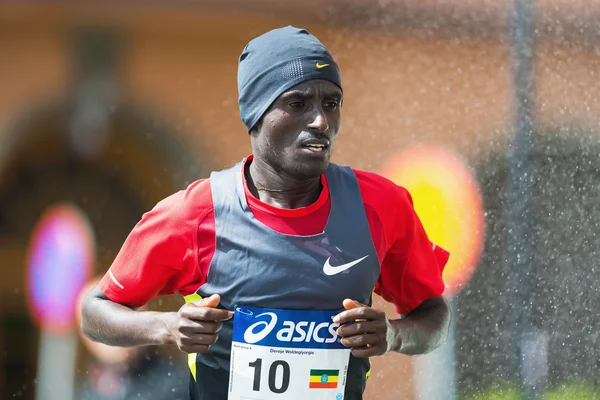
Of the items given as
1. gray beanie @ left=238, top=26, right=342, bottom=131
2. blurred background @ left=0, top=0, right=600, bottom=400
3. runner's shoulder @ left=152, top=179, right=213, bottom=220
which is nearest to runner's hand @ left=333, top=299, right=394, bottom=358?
runner's shoulder @ left=152, top=179, right=213, bottom=220

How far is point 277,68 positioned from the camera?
250 centimetres

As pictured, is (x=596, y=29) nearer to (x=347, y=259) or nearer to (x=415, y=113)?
(x=415, y=113)

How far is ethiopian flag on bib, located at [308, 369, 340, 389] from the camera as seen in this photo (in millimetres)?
2406

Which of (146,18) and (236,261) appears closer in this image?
(236,261)

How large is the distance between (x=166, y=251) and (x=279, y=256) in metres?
0.29

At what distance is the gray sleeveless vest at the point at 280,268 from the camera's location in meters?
2.43

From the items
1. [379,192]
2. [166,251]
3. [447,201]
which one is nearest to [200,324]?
[166,251]

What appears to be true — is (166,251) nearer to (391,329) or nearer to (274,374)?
(274,374)

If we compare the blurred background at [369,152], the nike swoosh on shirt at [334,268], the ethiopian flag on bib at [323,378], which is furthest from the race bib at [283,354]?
the blurred background at [369,152]

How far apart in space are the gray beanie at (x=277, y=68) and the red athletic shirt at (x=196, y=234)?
24 centimetres

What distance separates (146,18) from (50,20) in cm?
43

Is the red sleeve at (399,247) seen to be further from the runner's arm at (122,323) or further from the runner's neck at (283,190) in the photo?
the runner's arm at (122,323)

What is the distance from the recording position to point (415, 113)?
15.6 feet

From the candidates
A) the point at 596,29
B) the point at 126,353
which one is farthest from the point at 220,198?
the point at 596,29
